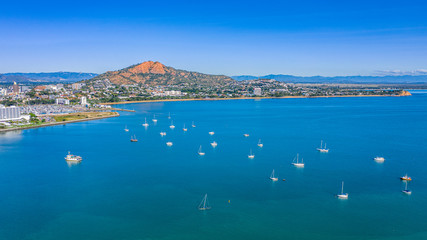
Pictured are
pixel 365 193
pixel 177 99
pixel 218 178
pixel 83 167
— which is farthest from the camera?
pixel 177 99

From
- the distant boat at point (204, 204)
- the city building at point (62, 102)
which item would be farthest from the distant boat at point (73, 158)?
the city building at point (62, 102)

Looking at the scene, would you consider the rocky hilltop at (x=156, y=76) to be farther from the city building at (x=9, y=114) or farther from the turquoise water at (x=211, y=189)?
the turquoise water at (x=211, y=189)

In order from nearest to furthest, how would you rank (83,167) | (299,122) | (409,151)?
(83,167), (409,151), (299,122)

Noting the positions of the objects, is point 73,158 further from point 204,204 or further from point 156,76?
point 156,76

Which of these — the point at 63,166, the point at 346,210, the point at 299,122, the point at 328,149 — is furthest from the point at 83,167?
the point at 299,122

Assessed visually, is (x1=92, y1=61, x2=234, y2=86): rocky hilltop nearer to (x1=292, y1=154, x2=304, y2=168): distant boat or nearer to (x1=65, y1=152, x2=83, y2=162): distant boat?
(x1=65, y1=152, x2=83, y2=162): distant boat

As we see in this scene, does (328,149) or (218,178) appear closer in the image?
(218,178)

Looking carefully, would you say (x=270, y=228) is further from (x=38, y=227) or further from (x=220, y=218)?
(x=38, y=227)
